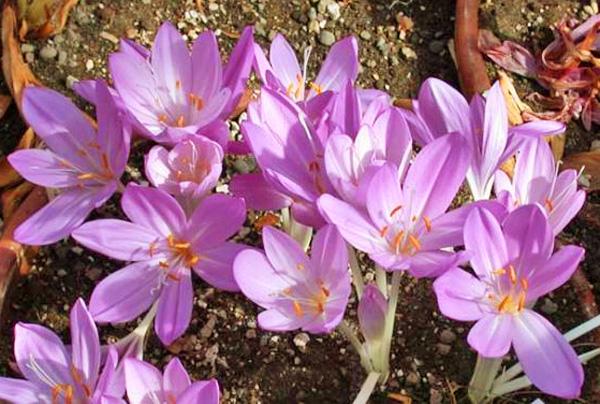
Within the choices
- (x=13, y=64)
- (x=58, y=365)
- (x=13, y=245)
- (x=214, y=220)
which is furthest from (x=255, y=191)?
(x=13, y=64)

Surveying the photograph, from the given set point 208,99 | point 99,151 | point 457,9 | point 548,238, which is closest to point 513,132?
point 548,238

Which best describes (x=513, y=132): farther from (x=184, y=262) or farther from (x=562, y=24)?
(x=562, y=24)

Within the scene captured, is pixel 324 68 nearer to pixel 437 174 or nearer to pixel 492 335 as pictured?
pixel 437 174

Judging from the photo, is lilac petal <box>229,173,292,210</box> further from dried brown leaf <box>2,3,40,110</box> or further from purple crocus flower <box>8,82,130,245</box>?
dried brown leaf <box>2,3,40,110</box>

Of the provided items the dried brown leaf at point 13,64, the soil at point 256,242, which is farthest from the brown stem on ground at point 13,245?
the dried brown leaf at point 13,64

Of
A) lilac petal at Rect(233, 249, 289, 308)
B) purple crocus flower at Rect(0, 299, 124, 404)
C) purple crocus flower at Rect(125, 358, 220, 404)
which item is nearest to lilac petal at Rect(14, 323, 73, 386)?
purple crocus flower at Rect(0, 299, 124, 404)

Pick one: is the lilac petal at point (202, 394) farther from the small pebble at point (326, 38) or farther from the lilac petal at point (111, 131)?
the small pebble at point (326, 38)
